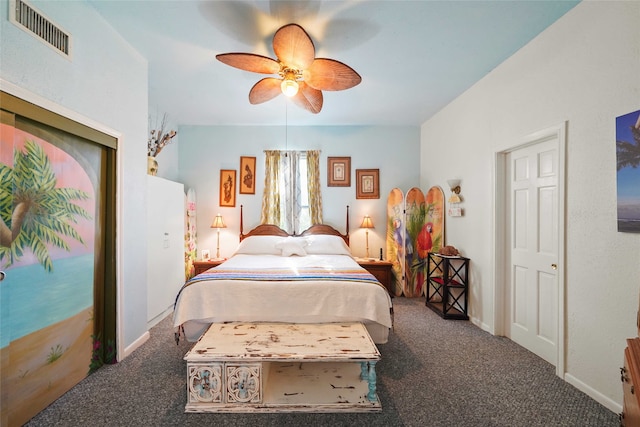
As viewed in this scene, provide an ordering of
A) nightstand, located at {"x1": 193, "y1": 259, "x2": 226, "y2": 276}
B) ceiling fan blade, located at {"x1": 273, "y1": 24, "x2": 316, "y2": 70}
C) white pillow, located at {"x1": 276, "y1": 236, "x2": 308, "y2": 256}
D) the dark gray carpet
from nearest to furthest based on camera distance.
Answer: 1. the dark gray carpet
2. ceiling fan blade, located at {"x1": 273, "y1": 24, "x2": 316, "y2": 70}
3. white pillow, located at {"x1": 276, "y1": 236, "x2": 308, "y2": 256}
4. nightstand, located at {"x1": 193, "y1": 259, "x2": 226, "y2": 276}

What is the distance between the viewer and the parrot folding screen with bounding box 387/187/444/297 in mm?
4031

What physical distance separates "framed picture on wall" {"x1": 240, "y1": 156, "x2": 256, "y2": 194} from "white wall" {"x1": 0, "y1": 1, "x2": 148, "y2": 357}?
1.86 metres

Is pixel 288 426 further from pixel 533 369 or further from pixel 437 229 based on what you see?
pixel 437 229

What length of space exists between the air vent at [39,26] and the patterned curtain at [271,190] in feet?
9.24

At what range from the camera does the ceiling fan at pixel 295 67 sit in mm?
1874

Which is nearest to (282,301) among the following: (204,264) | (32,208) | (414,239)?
(32,208)

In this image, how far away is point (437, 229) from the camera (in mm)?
3877

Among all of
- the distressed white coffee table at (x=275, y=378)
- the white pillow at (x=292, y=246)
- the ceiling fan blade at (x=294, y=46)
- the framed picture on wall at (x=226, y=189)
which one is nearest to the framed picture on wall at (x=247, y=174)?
the framed picture on wall at (x=226, y=189)

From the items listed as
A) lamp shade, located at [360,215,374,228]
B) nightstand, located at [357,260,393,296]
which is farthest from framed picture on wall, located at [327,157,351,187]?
nightstand, located at [357,260,393,296]

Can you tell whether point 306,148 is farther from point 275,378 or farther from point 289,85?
point 275,378

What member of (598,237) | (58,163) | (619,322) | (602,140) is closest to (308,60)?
(58,163)

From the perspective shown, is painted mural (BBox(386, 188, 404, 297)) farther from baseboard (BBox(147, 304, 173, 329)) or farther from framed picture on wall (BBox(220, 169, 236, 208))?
baseboard (BBox(147, 304, 173, 329))

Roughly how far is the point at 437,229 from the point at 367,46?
8.72 feet

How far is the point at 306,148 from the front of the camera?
4.52 metres
